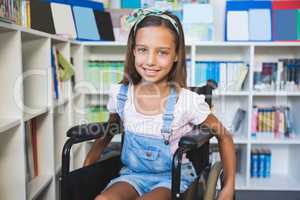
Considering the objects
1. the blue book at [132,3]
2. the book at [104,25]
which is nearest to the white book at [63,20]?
the book at [104,25]

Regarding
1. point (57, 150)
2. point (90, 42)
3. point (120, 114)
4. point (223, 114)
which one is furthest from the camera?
point (223, 114)

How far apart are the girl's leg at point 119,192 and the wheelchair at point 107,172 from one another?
8cm

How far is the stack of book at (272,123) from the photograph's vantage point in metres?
2.45

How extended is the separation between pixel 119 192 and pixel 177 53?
22.5 inches

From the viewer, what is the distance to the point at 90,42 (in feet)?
7.55

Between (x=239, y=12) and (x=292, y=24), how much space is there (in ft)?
1.29

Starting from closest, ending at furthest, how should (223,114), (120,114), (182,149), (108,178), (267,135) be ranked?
(182,149)
(108,178)
(120,114)
(267,135)
(223,114)

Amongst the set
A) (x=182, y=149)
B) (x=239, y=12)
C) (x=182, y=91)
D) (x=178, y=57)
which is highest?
(x=239, y=12)

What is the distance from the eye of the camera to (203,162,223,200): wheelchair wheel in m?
1.10

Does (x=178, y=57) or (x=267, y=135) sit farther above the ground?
(x=178, y=57)

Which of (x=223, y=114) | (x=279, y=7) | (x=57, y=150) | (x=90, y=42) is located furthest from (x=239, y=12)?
(x=57, y=150)

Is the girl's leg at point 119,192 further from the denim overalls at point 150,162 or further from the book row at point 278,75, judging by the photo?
the book row at point 278,75

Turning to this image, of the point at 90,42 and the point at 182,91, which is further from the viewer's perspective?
the point at 90,42

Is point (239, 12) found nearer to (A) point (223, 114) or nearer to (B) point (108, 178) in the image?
(A) point (223, 114)
